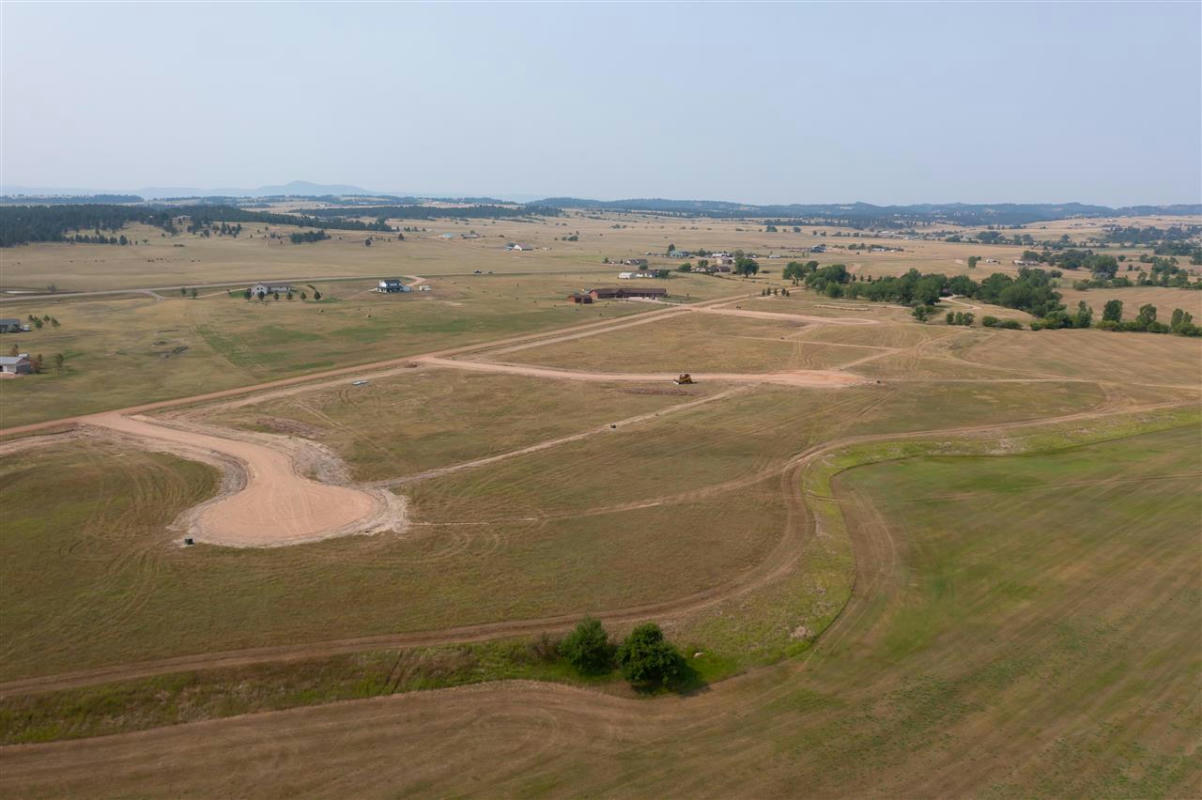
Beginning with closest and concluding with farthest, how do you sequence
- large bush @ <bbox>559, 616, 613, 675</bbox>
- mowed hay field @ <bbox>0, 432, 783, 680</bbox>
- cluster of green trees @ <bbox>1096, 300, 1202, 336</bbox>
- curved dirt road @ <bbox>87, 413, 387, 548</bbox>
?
large bush @ <bbox>559, 616, 613, 675</bbox>
mowed hay field @ <bbox>0, 432, 783, 680</bbox>
curved dirt road @ <bbox>87, 413, 387, 548</bbox>
cluster of green trees @ <bbox>1096, 300, 1202, 336</bbox>

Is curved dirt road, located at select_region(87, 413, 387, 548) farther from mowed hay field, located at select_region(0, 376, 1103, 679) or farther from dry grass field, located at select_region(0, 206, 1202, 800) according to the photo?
mowed hay field, located at select_region(0, 376, 1103, 679)

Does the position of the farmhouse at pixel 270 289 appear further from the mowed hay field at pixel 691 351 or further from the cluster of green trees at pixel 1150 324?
the cluster of green trees at pixel 1150 324

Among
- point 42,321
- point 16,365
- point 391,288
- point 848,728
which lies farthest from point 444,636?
point 391,288

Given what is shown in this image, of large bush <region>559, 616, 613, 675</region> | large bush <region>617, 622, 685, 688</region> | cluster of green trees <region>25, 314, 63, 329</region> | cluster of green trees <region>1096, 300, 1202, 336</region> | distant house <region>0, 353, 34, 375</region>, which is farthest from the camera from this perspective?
cluster of green trees <region>1096, 300, 1202, 336</region>

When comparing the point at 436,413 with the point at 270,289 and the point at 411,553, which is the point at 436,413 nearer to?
the point at 411,553

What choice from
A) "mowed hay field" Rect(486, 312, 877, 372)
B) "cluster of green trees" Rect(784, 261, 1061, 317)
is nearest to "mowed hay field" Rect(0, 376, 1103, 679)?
"mowed hay field" Rect(486, 312, 877, 372)

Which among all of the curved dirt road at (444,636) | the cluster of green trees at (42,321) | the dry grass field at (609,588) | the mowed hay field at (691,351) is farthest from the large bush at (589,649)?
the cluster of green trees at (42,321)

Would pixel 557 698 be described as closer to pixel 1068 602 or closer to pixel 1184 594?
Answer: pixel 1068 602
